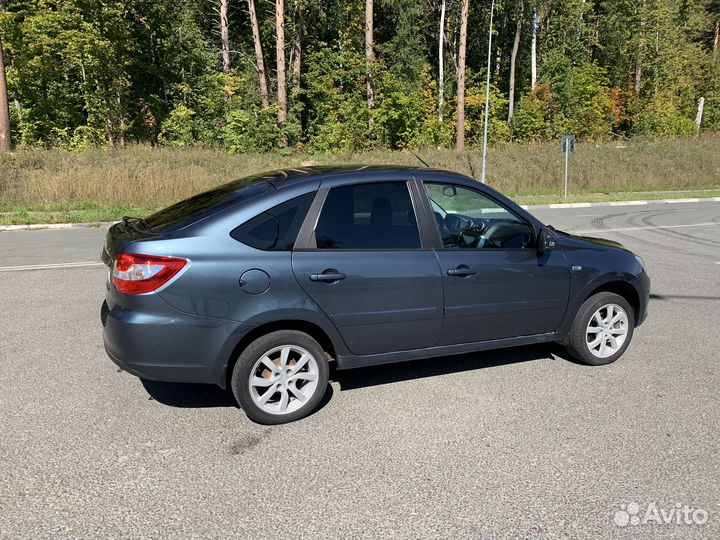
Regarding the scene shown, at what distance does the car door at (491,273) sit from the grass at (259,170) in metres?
14.0

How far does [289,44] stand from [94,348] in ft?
125

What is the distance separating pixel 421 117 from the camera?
34250mm

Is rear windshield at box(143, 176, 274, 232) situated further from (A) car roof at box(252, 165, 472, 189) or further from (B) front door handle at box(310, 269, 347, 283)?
(B) front door handle at box(310, 269, 347, 283)

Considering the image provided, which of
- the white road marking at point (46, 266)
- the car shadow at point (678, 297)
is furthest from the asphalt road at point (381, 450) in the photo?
the white road marking at point (46, 266)

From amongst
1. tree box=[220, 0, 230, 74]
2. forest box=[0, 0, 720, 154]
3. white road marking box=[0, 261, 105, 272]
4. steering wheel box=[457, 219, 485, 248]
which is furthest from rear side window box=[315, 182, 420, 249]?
tree box=[220, 0, 230, 74]

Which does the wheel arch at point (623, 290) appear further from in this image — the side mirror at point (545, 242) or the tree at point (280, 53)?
the tree at point (280, 53)

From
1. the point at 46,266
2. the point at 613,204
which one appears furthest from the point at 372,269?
the point at 613,204

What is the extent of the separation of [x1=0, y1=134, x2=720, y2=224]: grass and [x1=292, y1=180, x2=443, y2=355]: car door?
1390cm

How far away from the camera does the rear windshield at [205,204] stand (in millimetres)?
3812

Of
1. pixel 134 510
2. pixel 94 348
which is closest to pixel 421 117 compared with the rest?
pixel 94 348

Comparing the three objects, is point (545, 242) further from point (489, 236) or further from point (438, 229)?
point (438, 229)

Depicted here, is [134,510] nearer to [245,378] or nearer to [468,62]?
[245,378]

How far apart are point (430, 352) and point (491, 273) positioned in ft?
2.44

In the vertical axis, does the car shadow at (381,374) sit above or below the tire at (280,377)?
below
